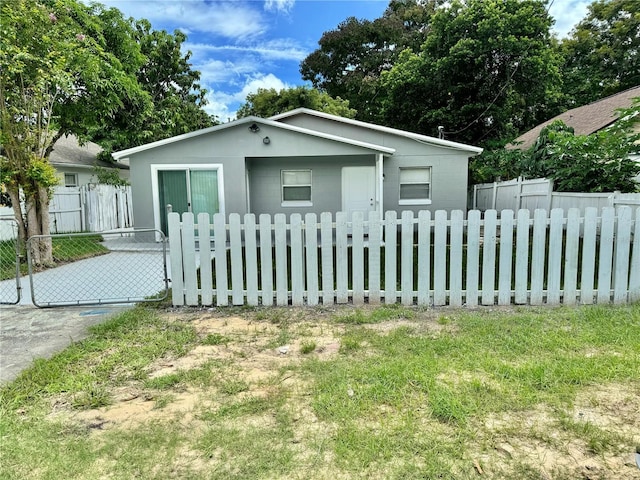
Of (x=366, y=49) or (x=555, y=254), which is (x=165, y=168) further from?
(x=366, y=49)

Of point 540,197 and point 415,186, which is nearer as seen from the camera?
point 540,197

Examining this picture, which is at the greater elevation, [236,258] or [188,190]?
[188,190]

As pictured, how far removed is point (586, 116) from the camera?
16609 millimetres

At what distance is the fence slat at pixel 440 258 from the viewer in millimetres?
4809

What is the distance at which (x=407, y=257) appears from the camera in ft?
15.9

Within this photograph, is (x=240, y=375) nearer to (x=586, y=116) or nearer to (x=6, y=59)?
(x=6, y=59)

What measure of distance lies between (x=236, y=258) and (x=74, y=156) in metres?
17.4

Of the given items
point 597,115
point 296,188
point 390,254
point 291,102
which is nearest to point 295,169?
point 296,188

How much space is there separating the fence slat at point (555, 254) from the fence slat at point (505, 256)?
0.46 m

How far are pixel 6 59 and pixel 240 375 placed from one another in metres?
7.05

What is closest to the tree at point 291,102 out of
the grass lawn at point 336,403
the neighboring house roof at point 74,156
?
the neighboring house roof at point 74,156

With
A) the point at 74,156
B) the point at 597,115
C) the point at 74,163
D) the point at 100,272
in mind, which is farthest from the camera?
the point at 74,156

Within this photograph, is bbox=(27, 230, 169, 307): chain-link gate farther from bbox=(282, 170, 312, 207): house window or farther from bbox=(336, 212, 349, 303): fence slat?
bbox=(282, 170, 312, 207): house window

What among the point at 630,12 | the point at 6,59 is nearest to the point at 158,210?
the point at 6,59
